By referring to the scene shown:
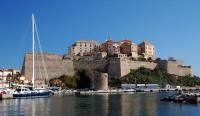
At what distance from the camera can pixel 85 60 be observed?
2798 inches

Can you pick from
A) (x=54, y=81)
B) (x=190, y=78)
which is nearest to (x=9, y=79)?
(x=54, y=81)

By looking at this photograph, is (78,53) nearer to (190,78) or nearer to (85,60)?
(85,60)

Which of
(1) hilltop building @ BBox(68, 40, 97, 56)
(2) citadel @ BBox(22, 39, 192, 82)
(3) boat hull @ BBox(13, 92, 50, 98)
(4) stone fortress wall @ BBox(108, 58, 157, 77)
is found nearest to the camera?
(3) boat hull @ BBox(13, 92, 50, 98)

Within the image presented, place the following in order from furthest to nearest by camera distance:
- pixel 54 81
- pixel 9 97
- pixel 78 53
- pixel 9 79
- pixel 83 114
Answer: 1. pixel 78 53
2. pixel 54 81
3. pixel 9 79
4. pixel 9 97
5. pixel 83 114

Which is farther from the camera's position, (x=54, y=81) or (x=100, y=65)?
(x=100, y=65)

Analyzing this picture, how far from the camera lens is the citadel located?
2545 inches

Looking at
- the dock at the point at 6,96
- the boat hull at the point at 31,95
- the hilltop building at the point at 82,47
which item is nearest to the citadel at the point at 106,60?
the hilltop building at the point at 82,47

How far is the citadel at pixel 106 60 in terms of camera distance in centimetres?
6464

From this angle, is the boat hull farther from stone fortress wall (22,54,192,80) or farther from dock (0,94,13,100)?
stone fortress wall (22,54,192,80)

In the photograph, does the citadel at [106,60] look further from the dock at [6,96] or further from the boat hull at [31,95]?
the dock at [6,96]

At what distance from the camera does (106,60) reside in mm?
71312

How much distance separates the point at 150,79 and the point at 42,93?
3090 cm

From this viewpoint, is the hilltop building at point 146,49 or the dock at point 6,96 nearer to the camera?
the dock at point 6,96

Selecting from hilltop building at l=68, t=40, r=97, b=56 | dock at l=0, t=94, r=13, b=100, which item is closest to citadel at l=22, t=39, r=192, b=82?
hilltop building at l=68, t=40, r=97, b=56
